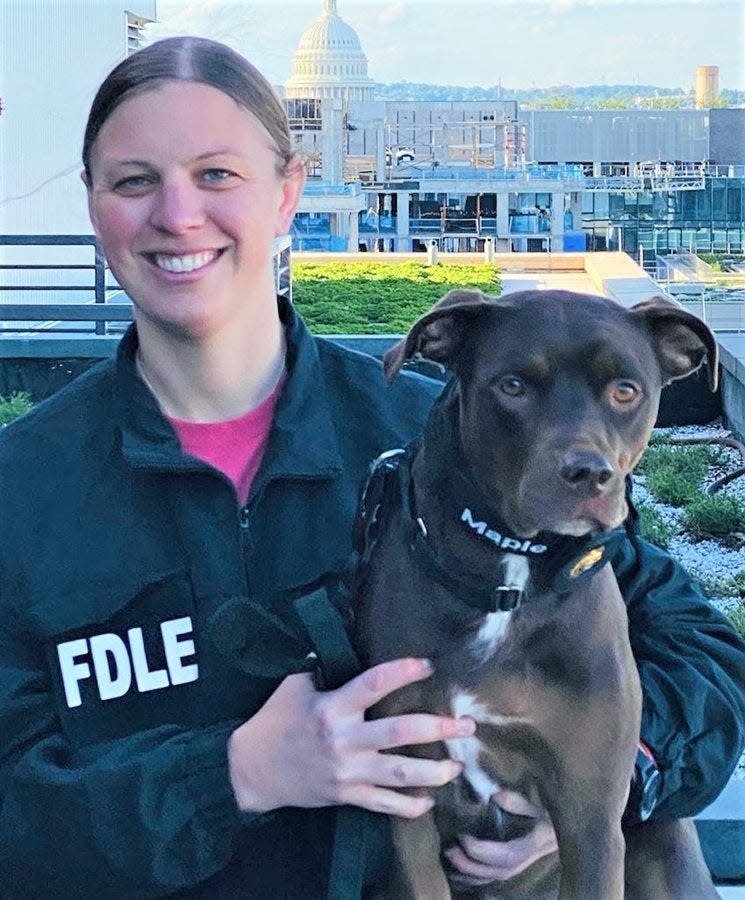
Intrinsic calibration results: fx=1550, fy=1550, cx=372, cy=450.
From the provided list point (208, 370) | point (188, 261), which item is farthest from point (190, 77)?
point (208, 370)

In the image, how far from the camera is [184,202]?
1847 millimetres

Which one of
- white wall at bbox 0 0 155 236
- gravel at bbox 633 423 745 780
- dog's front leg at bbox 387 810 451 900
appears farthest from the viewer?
white wall at bbox 0 0 155 236

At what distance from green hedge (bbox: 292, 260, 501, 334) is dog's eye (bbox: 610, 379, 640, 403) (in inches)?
376

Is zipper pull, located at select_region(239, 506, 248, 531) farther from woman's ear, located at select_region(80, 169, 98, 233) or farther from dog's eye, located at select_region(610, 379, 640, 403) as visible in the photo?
dog's eye, located at select_region(610, 379, 640, 403)

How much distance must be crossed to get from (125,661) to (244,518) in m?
0.22

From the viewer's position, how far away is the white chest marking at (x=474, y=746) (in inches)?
65.7

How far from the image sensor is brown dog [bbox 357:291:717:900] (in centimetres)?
161

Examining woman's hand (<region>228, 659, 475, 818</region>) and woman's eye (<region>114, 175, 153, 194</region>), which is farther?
woman's eye (<region>114, 175, 153, 194</region>)

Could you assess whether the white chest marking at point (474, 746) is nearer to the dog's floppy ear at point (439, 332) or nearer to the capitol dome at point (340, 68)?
the dog's floppy ear at point (439, 332)

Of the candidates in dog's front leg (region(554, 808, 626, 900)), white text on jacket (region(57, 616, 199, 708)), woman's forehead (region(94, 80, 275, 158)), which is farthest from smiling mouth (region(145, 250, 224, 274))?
dog's front leg (region(554, 808, 626, 900))

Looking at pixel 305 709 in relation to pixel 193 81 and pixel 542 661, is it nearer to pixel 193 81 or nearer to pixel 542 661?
pixel 542 661

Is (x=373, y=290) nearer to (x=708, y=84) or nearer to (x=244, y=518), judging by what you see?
(x=244, y=518)

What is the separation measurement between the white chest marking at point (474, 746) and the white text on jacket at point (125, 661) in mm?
361

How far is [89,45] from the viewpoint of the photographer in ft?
46.6
